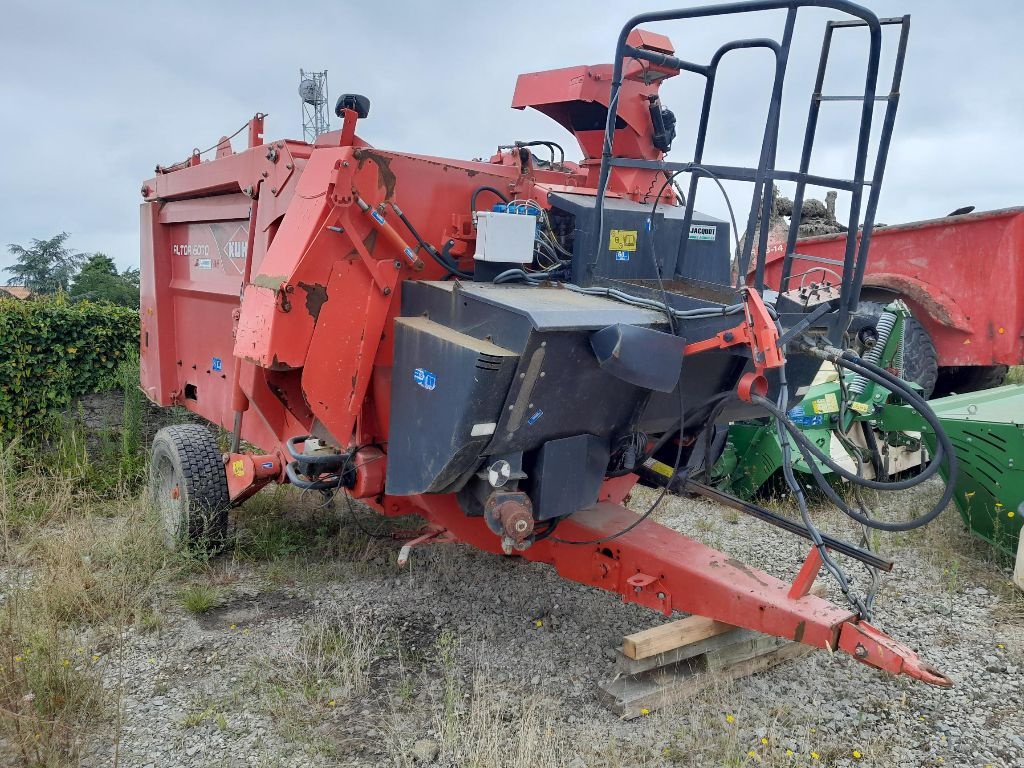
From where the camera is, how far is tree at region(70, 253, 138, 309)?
15.7 m

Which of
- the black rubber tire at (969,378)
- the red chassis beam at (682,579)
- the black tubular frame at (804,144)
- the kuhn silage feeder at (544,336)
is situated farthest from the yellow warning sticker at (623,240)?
the black rubber tire at (969,378)

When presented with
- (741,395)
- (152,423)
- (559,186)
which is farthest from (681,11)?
Answer: (152,423)

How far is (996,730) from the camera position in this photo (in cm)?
315

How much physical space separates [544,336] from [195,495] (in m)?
2.63

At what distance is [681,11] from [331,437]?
7.60 ft

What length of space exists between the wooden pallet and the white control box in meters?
1.62

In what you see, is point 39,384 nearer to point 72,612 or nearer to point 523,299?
point 72,612

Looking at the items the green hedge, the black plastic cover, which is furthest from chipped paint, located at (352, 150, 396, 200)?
the green hedge

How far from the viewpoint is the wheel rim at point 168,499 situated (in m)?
4.56

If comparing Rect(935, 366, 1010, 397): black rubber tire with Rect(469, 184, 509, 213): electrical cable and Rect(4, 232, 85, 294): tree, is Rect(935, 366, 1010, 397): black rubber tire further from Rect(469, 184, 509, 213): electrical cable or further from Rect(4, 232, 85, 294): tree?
Rect(4, 232, 85, 294): tree

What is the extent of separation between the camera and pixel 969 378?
7.84 meters

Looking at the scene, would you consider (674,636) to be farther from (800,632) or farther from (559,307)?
(559,307)

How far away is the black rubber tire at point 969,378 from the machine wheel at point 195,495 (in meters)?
6.46

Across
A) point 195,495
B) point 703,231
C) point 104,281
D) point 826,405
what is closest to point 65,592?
point 195,495
